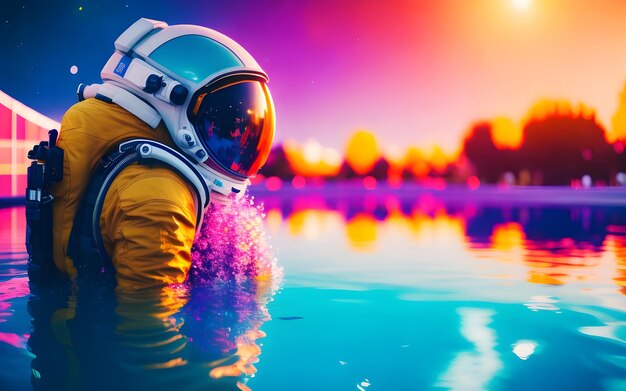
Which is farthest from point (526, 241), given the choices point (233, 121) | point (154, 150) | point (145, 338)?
point (145, 338)

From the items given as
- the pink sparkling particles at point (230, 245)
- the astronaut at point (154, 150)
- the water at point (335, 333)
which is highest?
the astronaut at point (154, 150)

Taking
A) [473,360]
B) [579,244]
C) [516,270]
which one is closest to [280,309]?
Answer: [473,360]

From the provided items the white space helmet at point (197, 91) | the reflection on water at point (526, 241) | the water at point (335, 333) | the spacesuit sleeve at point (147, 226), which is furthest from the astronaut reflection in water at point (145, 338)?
the reflection on water at point (526, 241)

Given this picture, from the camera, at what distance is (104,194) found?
413 centimetres

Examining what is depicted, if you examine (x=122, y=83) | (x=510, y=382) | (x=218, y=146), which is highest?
(x=122, y=83)

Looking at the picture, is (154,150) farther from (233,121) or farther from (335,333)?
(335,333)

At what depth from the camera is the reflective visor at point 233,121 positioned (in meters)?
4.55

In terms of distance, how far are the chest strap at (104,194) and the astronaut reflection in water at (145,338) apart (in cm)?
24

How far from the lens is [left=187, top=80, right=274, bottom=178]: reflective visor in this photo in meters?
4.55

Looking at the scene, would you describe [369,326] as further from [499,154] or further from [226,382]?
[499,154]

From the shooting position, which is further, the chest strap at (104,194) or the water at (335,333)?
the chest strap at (104,194)

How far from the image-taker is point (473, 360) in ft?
11.5

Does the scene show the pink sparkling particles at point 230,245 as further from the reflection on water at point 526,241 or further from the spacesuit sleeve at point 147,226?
the reflection on water at point 526,241

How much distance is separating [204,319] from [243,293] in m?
1.04
